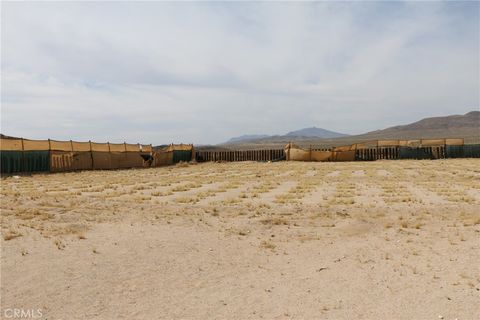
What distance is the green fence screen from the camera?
93.8 ft

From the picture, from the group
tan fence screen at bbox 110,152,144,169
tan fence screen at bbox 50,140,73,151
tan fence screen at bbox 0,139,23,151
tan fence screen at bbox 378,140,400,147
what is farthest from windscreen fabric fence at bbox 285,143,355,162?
tan fence screen at bbox 0,139,23,151

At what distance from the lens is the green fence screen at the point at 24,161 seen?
93.8 feet

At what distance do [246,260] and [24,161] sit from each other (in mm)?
26894

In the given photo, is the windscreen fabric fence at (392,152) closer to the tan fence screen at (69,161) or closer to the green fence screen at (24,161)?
the tan fence screen at (69,161)

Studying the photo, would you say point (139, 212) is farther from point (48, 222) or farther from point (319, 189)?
point (319, 189)

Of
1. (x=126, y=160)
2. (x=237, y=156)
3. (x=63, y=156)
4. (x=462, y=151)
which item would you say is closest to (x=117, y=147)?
(x=126, y=160)

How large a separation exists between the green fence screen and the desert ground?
17321mm

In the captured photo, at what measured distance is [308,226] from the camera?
10.3 m

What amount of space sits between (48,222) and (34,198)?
5.36 m

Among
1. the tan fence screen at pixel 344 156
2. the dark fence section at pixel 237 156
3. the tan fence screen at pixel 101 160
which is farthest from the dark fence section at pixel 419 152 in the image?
the tan fence screen at pixel 101 160

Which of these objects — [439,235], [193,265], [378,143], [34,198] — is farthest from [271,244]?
[378,143]

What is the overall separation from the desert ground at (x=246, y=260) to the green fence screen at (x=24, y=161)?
56.8ft

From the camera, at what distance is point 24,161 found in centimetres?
2959

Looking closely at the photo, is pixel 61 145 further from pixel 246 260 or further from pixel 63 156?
pixel 246 260
